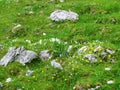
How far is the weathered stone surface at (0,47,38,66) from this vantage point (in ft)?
59.8

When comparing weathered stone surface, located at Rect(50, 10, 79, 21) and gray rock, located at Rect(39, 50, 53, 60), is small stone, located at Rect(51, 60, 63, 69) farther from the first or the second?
weathered stone surface, located at Rect(50, 10, 79, 21)

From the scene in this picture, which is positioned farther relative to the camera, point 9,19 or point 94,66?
point 9,19

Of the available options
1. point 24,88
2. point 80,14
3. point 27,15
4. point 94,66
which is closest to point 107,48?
point 94,66

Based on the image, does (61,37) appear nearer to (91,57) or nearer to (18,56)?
(18,56)

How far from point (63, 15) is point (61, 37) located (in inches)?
129

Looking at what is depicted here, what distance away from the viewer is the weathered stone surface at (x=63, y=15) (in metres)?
24.7

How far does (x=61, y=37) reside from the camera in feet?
72.2

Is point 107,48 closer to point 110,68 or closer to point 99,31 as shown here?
point 110,68

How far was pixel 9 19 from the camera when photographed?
26797 millimetres

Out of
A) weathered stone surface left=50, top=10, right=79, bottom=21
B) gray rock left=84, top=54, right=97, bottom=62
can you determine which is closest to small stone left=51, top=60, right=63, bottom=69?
gray rock left=84, top=54, right=97, bottom=62

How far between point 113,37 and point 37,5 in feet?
30.5

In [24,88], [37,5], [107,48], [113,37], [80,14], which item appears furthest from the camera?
[37,5]

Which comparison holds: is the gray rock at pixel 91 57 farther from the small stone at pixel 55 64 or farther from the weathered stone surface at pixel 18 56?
the weathered stone surface at pixel 18 56

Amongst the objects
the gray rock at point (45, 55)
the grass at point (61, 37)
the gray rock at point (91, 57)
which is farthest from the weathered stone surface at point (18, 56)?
the gray rock at point (91, 57)
